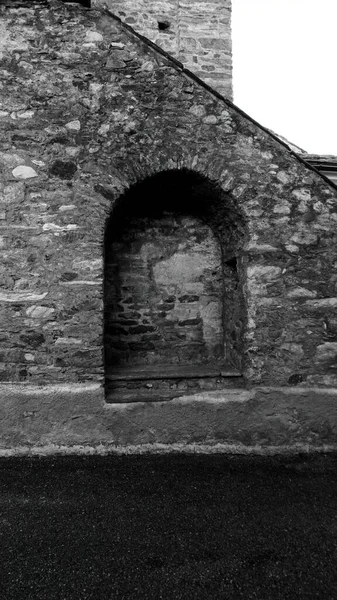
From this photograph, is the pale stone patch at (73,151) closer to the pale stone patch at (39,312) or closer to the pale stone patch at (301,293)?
the pale stone patch at (39,312)

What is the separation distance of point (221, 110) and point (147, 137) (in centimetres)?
74

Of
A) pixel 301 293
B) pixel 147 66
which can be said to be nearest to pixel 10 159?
pixel 147 66

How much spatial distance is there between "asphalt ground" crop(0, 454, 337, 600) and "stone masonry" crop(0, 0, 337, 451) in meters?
0.35

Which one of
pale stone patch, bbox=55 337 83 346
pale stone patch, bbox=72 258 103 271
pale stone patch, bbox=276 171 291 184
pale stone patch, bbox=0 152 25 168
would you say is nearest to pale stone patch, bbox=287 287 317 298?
pale stone patch, bbox=276 171 291 184

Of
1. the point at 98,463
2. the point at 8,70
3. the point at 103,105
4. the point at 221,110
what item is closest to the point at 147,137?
the point at 103,105

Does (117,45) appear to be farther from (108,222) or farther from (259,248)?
(259,248)

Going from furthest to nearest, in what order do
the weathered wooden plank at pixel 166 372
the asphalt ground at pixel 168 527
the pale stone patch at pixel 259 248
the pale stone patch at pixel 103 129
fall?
the weathered wooden plank at pixel 166 372 < the pale stone patch at pixel 259 248 < the pale stone patch at pixel 103 129 < the asphalt ground at pixel 168 527

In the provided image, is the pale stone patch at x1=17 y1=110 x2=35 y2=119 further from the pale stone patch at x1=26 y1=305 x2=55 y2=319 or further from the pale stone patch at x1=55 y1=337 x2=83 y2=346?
the pale stone patch at x1=55 y1=337 x2=83 y2=346

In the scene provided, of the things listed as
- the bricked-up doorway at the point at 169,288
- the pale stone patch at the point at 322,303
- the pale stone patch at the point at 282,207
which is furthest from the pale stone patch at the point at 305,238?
the bricked-up doorway at the point at 169,288

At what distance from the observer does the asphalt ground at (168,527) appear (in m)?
1.89

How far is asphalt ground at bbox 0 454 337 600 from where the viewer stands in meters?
1.89

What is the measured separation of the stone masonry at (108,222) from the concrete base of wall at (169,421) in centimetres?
1

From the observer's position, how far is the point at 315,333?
3.52 metres

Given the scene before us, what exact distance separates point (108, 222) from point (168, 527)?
2.50m
